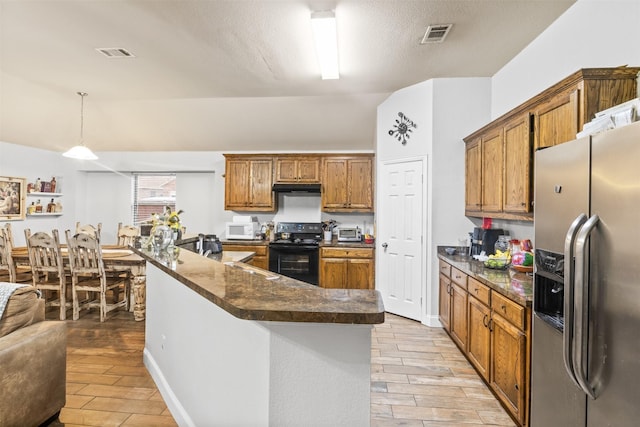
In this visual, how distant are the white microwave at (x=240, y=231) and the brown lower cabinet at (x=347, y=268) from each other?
1.29 m

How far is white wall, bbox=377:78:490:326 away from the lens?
3908 mm

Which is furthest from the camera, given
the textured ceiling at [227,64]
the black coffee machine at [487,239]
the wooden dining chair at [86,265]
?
the wooden dining chair at [86,265]

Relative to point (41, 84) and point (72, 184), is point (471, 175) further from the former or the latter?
point (72, 184)

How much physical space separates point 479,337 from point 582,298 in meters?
1.53

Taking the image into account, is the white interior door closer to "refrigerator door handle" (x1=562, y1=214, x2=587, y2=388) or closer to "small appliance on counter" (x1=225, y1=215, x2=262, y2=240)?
"small appliance on counter" (x1=225, y1=215, x2=262, y2=240)

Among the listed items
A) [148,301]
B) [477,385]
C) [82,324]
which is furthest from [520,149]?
[82,324]

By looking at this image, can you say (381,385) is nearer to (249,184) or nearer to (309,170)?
(309,170)

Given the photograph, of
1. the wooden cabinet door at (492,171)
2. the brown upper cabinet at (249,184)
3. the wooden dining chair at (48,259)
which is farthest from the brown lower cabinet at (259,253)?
the wooden cabinet door at (492,171)

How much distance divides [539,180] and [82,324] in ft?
15.1

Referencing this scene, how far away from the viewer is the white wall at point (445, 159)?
3.91 metres

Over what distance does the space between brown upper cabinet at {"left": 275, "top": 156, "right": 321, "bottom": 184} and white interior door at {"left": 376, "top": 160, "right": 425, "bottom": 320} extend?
59.3 inches

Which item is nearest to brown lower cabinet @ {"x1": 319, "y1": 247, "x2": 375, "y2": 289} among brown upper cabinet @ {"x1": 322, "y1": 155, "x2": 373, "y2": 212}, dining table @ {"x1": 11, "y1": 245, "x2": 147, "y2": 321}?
brown upper cabinet @ {"x1": 322, "y1": 155, "x2": 373, "y2": 212}

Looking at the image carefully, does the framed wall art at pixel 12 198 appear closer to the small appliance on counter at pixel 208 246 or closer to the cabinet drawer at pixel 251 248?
the cabinet drawer at pixel 251 248

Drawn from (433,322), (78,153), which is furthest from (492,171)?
(78,153)
